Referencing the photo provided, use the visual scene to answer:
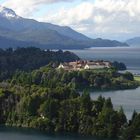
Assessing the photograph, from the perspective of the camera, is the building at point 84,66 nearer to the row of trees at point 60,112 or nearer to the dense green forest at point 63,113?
the dense green forest at point 63,113

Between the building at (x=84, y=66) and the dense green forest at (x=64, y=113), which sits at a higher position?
the building at (x=84, y=66)

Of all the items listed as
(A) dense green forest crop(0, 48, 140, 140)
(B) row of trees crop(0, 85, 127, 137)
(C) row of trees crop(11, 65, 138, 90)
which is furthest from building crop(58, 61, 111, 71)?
(B) row of trees crop(0, 85, 127, 137)

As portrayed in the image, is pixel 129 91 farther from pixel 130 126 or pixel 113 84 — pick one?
pixel 130 126

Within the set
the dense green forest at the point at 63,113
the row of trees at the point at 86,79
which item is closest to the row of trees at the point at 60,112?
the dense green forest at the point at 63,113

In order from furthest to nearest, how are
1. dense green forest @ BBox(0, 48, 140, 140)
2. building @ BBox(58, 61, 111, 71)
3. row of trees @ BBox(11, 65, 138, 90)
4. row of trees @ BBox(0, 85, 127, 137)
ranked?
building @ BBox(58, 61, 111, 71) < row of trees @ BBox(11, 65, 138, 90) < row of trees @ BBox(0, 85, 127, 137) < dense green forest @ BBox(0, 48, 140, 140)

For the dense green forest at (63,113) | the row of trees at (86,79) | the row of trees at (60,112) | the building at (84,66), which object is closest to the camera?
the dense green forest at (63,113)

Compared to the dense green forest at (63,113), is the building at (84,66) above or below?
above

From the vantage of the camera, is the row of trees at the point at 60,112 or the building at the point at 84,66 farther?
the building at the point at 84,66

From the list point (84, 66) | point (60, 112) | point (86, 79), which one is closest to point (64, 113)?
point (60, 112)

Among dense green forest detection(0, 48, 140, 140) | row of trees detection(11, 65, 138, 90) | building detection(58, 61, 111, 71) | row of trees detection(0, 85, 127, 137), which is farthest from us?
building detection(58, 61, 111, 71)

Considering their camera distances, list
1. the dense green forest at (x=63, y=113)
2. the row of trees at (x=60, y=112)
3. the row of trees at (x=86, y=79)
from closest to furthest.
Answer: the dense green forest at (x=63, y=113)
the row of trees at (x=60, y=112)
the row of trees at (x=86, y=79)

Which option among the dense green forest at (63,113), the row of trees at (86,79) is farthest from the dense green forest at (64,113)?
the row of trees at (86,79)

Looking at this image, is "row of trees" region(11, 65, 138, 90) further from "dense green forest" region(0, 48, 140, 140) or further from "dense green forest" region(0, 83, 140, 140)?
"dense green forest" region(0, 83, 140, 140)
